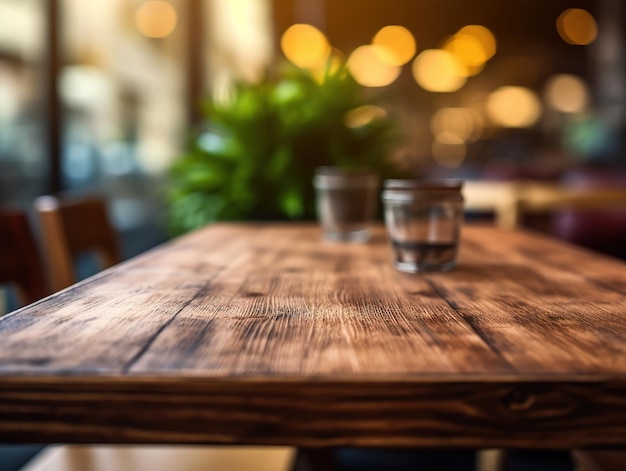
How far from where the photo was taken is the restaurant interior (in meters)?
2.16

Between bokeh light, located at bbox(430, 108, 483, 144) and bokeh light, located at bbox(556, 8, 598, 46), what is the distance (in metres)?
2.01

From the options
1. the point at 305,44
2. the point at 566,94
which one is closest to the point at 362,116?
the point at 305,44

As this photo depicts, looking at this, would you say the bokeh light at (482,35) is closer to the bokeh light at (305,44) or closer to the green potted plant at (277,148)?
the bokeh light at (305,44)

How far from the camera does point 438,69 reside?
10000 millimetres

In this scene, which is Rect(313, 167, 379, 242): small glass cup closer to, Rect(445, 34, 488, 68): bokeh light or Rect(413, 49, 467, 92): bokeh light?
Rect(445, 34, 488, 68): bokeh light

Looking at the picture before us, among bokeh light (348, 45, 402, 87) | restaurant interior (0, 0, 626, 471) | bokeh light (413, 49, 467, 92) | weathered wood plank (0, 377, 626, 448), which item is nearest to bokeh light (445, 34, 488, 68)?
restaurant interior (0, 0, 626, 471)

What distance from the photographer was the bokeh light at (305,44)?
7.94 metres

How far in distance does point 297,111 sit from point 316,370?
1.71m

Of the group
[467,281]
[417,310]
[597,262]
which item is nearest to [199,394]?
[417,310]

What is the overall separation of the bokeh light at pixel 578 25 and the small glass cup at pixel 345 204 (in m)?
9.12

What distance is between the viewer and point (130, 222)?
4828mm

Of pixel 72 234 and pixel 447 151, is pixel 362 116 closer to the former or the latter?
pixel 72 234

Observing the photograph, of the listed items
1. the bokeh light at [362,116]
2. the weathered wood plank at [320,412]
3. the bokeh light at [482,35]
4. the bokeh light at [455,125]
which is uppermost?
the bokeh light at [482,35]

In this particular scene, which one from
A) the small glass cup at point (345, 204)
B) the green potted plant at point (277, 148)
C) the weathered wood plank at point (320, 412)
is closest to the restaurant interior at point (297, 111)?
the green potted plant at point (277, 148)
